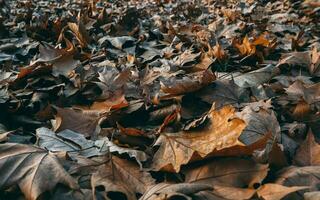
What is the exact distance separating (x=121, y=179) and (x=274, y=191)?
0.37 m

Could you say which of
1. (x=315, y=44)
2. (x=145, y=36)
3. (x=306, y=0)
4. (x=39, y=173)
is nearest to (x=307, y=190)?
(x=39, y=173)

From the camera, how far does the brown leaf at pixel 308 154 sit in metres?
0.96

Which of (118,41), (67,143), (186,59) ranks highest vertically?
(67,143)

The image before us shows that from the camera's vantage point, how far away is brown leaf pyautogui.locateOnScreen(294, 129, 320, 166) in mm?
958

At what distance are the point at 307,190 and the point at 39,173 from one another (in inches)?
23.3

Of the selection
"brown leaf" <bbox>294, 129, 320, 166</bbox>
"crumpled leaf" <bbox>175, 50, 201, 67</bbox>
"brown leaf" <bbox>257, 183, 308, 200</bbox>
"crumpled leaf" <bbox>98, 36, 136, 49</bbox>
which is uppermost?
"brown leaf" <bbox>257, 183, 308, 200</bbox>

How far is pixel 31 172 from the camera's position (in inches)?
34.7

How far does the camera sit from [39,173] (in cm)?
88

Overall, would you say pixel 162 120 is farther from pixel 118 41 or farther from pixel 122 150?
pixel 118 41

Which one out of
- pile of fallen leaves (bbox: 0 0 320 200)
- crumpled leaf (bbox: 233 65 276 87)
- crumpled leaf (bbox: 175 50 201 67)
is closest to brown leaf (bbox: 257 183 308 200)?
pile of fallen leaves (bbox: 0 0 320 200)

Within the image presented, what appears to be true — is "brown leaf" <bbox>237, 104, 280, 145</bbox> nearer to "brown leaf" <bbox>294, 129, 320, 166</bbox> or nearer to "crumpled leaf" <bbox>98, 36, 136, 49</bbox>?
"brown leaf" <bbox>294, 129, 320, 166</bbox>

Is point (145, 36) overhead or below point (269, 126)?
below

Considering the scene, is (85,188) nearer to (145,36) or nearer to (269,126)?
(269,126)

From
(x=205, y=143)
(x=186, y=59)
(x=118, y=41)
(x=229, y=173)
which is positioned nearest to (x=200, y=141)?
(x=205, y=143)
